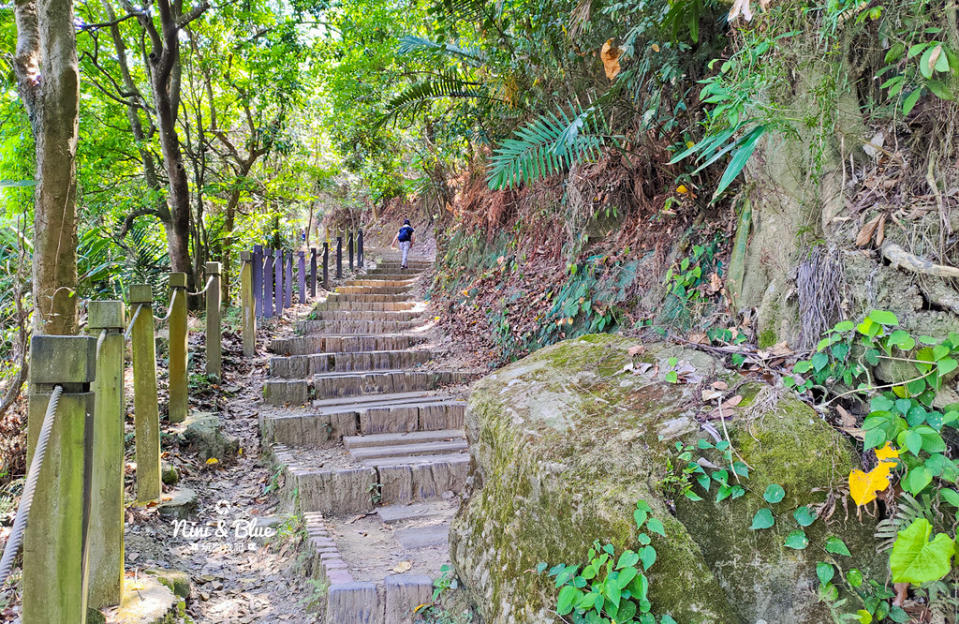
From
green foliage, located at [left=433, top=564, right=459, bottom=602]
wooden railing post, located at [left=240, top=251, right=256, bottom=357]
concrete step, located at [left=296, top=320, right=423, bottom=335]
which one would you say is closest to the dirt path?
green foliage, located at [left=433, top=564, right=459, bottom=602]

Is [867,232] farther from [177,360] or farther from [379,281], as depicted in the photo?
[379,281]

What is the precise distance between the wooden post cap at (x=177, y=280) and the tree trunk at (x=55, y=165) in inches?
40.4

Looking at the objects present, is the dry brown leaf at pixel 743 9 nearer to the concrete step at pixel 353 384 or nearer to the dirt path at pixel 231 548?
the dirt path at pixel 231 548

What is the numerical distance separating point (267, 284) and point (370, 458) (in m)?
4.70

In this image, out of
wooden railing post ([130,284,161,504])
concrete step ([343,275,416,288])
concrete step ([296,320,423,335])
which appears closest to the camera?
wooden railing post ([130,284,161,504])

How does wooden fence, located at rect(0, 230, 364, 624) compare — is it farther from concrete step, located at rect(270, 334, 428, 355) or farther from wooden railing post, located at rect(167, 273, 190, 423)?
concrete step, located at rect(270, 334, 428, 355)

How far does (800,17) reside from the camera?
2432mm

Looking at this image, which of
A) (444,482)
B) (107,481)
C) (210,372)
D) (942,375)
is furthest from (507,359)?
(942,375)

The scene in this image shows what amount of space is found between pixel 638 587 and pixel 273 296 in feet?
25.1

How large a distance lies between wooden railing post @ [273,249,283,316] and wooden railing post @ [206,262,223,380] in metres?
2.45

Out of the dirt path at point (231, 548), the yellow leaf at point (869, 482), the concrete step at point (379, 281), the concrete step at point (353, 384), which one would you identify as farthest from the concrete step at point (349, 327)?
→ the yellow leaf at point (869, 482)

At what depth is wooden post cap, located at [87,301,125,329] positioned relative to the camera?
8.45ft

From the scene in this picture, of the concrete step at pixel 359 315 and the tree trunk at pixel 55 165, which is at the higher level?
the tree trunk at pixel 55 165

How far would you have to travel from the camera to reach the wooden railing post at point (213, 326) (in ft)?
19.1
